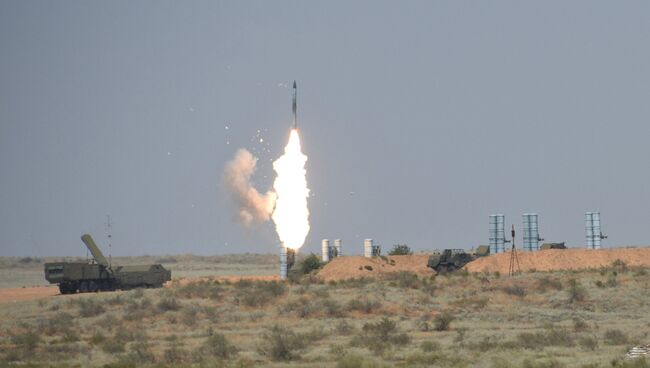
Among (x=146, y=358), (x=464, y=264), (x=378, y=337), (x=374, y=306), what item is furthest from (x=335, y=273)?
(x=146, y=358)

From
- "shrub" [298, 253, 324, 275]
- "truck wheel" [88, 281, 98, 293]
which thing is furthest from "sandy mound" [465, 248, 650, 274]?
"truck wheel" [88, 281, 98, 293]

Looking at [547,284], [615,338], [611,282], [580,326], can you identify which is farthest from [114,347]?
[611,282]

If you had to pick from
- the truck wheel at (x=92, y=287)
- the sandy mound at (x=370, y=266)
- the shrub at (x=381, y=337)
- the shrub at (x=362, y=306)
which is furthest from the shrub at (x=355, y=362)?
the truck wheel at (x=92, y=287)

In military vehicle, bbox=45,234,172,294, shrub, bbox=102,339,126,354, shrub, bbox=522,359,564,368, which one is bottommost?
shrub, bbox=522,359,564,368

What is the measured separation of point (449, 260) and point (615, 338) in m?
37.2

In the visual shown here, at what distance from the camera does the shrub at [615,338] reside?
130 ft

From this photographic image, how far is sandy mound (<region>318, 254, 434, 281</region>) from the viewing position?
78.6 metres

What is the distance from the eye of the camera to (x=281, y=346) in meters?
37.7

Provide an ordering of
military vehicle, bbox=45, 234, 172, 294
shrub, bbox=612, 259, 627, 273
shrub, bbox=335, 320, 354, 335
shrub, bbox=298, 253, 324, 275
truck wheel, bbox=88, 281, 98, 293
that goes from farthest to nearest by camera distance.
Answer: shrub, bbox=298, 253, 324, 275 → truck wheel, bbox=88, 281, 98, 293 → military vehicle, bbox=45, 234, 172, 294 → shrub, bbox=612, 259, 627, 273 → shrub, bbox=335, 320, 354, 335

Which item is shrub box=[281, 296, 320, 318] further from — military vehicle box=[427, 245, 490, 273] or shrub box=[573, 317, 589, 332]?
military vehicle box=[427, 245, 490, 273]

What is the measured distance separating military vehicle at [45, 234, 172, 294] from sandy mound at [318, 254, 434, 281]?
11.9 metres

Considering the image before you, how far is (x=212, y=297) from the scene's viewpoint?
62750mm

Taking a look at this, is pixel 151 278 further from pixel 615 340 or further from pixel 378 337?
pixel 615 340

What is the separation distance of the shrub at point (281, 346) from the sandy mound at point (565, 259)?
111ft
